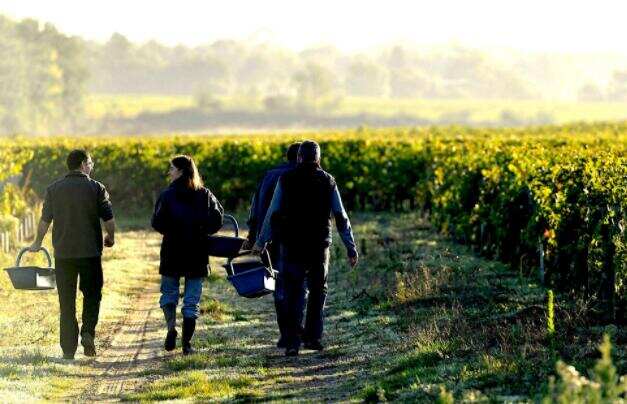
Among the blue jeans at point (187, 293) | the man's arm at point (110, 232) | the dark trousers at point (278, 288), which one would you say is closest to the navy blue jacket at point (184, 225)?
the blue jeans at point (187, 293)

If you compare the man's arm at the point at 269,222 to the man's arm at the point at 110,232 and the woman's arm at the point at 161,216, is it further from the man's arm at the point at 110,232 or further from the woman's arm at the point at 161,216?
the man's arm at the point at 110,232

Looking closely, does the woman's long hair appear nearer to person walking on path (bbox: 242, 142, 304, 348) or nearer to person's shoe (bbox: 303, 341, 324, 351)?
person walking on path (bbox: 242, 142, 304, 348)

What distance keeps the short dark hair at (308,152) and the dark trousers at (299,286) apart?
0.85 meters

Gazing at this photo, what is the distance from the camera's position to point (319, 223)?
11.7 meters

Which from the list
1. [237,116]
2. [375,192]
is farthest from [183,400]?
[237,116]

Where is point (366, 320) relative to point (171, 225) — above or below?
below

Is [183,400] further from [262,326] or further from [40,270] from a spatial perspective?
[262,326]

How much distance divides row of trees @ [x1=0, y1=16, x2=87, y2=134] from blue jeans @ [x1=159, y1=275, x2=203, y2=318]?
88.9 metres

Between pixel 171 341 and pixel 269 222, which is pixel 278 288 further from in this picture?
pixel 171 341

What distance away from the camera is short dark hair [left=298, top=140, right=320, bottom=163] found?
11578mm

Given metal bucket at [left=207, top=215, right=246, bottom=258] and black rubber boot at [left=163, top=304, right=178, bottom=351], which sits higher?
metal bucket at [left=207, top=215, right=246, bottom=258]

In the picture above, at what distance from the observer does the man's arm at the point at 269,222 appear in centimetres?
1171

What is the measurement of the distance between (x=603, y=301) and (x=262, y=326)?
3861mm

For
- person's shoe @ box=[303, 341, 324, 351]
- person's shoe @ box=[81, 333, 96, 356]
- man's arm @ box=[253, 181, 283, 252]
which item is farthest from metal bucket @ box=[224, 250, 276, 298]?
person's shoe @ box=[81, 333, 96, 356]
